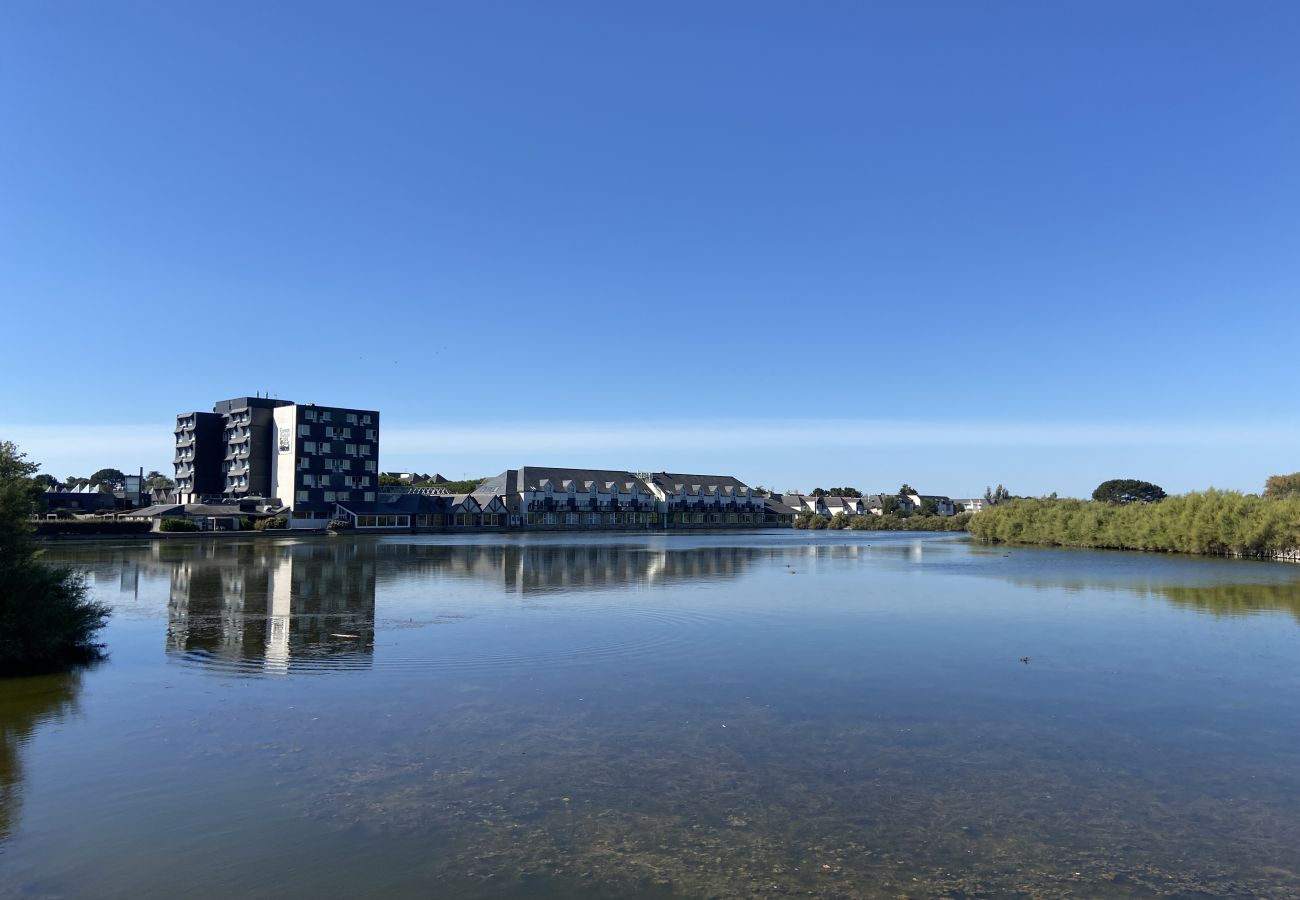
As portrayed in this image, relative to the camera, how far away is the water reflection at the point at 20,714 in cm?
962

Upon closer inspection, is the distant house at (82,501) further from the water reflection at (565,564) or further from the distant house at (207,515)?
the water reflection at (565,564)

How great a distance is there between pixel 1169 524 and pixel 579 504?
7252 centimetres

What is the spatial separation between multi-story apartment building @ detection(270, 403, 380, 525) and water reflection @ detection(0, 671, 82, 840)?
77.0 metres

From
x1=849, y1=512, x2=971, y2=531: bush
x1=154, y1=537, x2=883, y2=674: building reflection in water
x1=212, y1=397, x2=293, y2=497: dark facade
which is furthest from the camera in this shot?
x1=849, y1=512, x2=971, y2=531: bush

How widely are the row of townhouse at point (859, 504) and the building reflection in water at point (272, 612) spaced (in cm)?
12454

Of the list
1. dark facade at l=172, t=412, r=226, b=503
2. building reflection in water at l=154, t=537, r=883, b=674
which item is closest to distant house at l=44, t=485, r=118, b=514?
dark facade at l=172, t=412, r=226, b=503

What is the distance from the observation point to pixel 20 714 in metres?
13.4

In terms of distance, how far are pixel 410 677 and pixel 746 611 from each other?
12.4 m

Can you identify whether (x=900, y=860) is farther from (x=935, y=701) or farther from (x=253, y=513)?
(x=253, y=513)

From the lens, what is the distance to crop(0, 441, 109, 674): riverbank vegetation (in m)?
16.4

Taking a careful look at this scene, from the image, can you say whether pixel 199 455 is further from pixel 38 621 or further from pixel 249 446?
pixel 38 621

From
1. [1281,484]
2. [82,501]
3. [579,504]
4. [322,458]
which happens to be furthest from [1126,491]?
[82,501]

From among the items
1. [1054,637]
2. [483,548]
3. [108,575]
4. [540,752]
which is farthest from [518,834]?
[483,548]

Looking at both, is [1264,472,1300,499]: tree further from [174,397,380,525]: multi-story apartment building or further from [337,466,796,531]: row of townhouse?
[174,397,380,525]: multi-story apartment building
